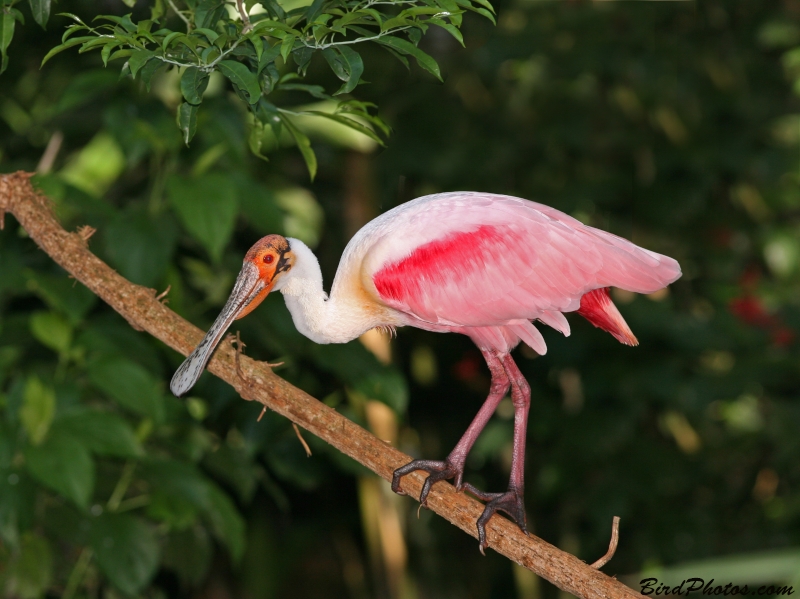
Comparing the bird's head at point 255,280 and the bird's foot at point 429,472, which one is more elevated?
the bird's head at point 255,280

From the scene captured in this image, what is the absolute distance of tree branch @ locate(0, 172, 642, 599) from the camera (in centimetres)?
225

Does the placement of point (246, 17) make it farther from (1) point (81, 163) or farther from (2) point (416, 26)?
(1) point (81, 163)

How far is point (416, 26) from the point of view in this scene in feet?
5.95

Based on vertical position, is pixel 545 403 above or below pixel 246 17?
below

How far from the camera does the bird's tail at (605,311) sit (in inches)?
104

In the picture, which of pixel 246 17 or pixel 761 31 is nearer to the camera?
pixel 246 17

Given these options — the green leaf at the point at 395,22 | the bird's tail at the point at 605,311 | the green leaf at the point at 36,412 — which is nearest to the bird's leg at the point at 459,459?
the bird's tail at the point at 605,311

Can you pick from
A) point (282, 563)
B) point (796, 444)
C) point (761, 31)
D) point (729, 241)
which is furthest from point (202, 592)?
point (761, 31)

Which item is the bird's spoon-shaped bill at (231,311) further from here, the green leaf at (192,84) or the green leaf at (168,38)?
the green leaf at (168,38)

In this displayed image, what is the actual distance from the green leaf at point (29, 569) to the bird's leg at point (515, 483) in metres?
1.54

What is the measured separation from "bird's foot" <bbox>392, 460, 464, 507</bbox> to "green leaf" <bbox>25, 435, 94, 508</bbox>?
39.9 inches

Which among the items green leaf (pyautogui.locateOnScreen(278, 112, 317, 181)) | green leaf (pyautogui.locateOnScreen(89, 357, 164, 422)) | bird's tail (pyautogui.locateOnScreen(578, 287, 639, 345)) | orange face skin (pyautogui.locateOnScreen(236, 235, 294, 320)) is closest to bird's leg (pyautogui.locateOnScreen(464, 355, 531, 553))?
bird's tail (pyautogui.locateOnScreen(578, 287, 639, 345))

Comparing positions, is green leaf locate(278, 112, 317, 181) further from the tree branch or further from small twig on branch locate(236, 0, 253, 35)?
the tree branch

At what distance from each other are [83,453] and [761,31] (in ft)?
17.3
